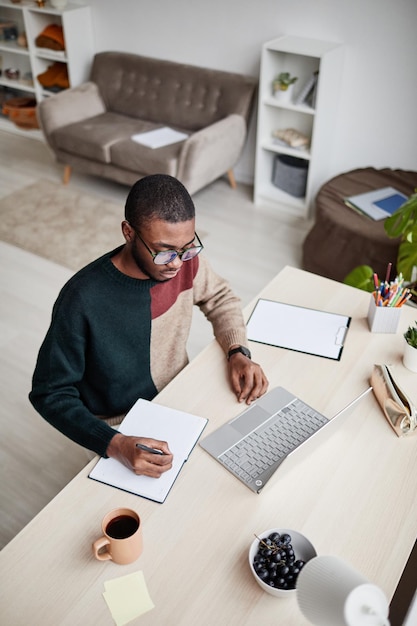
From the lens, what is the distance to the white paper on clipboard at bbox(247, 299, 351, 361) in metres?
1.67

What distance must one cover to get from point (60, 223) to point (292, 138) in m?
1.60

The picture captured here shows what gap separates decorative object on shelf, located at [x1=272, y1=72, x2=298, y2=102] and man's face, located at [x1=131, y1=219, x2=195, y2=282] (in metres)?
2.61

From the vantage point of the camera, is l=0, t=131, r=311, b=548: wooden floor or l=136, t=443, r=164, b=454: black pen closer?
l=136, t=443, r=164, b=454: black pen

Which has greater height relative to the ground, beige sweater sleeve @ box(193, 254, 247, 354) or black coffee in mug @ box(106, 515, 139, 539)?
beige sweater sleeve @ box(193, 254, 247, 354)

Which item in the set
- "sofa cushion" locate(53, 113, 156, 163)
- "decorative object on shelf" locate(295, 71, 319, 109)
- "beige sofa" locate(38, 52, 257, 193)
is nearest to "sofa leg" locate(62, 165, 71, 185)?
"beige sofa" locate(38, 52, 257, 193)

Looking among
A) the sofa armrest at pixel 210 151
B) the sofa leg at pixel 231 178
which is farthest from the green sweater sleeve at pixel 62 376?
the sofa leg at pixel 231 178

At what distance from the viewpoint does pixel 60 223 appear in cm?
385

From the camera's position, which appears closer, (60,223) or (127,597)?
(127,597)

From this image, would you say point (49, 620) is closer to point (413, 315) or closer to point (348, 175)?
point (413, 315)

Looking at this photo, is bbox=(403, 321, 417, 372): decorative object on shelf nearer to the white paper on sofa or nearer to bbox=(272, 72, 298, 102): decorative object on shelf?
bbox=(272, 72, 298, 102): decorative object on shelf

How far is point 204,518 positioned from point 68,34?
14.0 ft

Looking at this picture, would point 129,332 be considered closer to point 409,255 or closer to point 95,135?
point 409,255

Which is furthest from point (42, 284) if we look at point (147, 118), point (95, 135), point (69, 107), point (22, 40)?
point (22, 40)

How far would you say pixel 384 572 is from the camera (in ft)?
3.66
